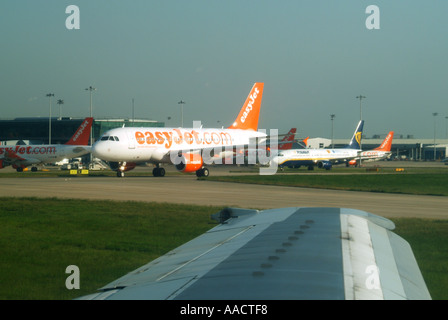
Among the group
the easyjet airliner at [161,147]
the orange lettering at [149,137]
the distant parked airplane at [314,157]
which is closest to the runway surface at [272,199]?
the easyjet airliner at [161,147]

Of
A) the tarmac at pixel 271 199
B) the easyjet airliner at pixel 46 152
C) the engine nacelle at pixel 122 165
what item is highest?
the easyjet airliner at pixel 46 152

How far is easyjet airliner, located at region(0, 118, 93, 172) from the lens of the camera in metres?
59.4

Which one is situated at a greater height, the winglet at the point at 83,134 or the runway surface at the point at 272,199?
the winglet at the point at 83,134

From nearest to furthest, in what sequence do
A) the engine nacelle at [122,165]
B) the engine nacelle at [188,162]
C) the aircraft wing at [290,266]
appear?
the aircraft wing at [290,266]
the engine nacelle at [188,162]
the engine nacelle at [122,165]

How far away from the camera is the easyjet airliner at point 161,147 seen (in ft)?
131

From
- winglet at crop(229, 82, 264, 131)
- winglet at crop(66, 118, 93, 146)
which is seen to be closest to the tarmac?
Result: winglet at crop(229, 82, 264, 131)

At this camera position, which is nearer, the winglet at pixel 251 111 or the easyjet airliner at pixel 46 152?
the winglet at pixel 251 111

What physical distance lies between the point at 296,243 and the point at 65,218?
45.6 feet

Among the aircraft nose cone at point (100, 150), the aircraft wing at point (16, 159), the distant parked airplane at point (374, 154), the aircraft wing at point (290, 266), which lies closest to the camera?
the aircraft wing at point (290, 266)

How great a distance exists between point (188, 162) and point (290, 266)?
125ft

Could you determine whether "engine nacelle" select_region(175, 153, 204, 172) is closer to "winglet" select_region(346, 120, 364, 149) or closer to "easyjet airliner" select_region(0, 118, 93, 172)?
"easyjet airliner" select_region(0, 118, 93, 172)

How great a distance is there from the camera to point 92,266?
10.0m

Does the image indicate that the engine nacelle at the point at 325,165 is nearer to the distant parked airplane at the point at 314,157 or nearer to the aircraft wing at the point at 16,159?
the distant parked airplane at the point at 314,157
